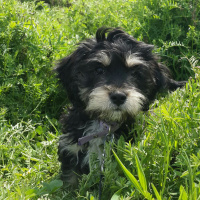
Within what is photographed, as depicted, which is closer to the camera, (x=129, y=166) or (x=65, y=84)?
(x=129, y=166)

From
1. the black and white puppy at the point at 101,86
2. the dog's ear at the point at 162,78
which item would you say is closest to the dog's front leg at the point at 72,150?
the black and white puppy at the point at 101,86

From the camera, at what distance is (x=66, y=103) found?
4.27 meters

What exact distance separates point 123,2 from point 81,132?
12.1 ft

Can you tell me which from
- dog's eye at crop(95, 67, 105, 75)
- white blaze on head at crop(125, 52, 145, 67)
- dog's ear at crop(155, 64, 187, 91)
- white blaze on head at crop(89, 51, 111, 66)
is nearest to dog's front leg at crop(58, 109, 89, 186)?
dog's eye at crop(95, 67, 105, 75)

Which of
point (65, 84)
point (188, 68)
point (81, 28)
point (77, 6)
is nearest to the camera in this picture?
point (65, 84)

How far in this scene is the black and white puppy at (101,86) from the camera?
2543mm

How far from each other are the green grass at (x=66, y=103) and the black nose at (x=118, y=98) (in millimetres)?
264

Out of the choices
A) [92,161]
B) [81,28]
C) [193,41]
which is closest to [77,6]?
[81,28]

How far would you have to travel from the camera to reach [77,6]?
18.7 feet

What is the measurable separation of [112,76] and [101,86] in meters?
0.20

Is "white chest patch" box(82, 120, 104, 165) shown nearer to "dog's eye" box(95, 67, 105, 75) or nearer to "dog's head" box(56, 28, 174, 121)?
"dog's head" box(56, 28, 174, 121)

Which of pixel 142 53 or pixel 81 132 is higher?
pixel 142 53

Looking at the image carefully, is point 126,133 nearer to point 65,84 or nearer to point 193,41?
point 65,84

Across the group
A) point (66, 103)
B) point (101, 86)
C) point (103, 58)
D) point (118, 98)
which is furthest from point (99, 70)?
point (66, 103)
